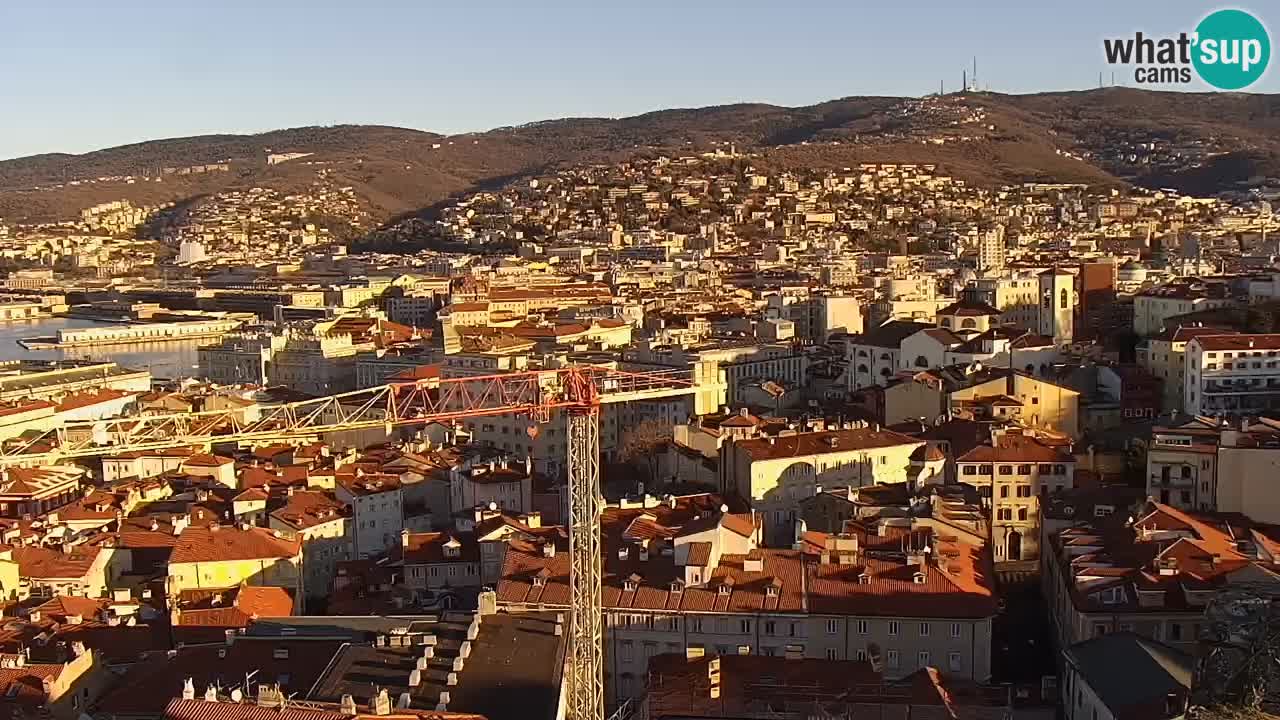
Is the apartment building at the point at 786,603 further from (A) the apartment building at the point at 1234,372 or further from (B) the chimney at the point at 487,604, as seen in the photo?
(A) the apartment building at the point at 1234,372

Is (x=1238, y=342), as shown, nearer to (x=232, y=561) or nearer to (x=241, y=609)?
(x=232, y=561)

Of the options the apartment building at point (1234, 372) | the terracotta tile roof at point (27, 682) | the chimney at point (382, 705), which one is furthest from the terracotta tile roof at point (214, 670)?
the apartment building at point (1234, 372)

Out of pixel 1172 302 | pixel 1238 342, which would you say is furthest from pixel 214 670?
pixel 1172 302

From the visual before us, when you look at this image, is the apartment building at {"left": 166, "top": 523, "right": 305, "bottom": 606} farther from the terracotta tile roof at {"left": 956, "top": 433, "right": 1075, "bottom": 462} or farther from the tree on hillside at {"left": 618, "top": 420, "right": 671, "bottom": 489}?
the terracotta tile roof at {"left": 956, "top": 433, "right": 1075, "bottom": 462}

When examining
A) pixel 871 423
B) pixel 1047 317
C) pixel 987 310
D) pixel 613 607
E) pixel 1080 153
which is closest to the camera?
pixel 613 607

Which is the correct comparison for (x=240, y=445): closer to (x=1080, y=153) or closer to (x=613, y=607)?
(x=613, y=607)

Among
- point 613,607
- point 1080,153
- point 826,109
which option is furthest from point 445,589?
point 826,109
